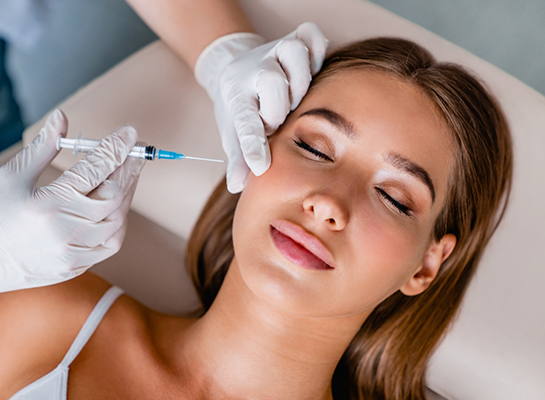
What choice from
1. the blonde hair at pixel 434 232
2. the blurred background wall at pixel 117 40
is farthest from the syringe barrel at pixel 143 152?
the blurred background wall at pixel 117 40

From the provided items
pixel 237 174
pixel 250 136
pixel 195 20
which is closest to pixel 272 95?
pixel 250 136

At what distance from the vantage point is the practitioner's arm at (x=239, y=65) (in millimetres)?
1306

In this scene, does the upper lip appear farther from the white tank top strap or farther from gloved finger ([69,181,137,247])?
the white tank top strap

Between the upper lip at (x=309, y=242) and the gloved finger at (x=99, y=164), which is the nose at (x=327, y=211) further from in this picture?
the gloved finger at (x=99, y=164)

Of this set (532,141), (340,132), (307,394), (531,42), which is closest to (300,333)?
(307,394)

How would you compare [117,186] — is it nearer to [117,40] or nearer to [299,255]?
[299,255]

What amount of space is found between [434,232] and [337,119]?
1.56 ft

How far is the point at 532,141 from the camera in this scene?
67.7 inches

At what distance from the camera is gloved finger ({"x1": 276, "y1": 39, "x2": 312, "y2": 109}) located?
1363mm

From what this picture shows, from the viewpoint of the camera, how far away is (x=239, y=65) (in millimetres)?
1526

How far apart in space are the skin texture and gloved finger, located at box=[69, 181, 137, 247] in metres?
0.22

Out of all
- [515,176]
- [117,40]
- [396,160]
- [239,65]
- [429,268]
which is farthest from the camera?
[117,40]

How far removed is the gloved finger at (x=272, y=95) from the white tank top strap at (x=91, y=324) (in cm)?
82

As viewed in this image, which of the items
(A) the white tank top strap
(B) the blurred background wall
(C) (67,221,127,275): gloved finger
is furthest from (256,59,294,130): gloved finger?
(B) the blurred background wall
